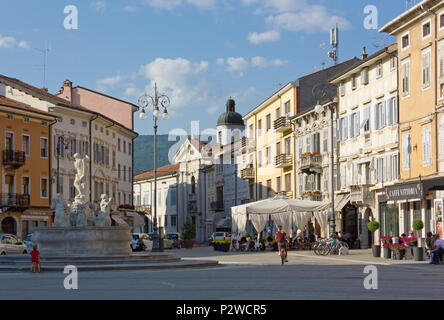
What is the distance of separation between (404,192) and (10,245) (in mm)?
19883

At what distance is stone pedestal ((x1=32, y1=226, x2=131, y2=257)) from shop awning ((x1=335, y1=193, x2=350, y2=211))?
66.3ft

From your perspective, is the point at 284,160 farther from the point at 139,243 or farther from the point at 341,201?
the point at 139,243

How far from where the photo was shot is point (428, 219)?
36.8 meters

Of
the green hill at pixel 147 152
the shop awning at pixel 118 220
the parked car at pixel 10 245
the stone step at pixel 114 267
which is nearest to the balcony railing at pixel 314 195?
the shop awning at pixel 118 220

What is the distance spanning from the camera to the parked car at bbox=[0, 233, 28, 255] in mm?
39656

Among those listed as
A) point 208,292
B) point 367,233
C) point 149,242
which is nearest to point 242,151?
point 149,242

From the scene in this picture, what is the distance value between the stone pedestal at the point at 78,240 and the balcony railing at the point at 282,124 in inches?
1205

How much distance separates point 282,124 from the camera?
6044cm

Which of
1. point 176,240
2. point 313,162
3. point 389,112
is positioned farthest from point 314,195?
point 176,240

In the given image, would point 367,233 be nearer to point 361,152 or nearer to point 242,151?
point 361,152

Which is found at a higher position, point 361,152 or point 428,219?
point 361,152

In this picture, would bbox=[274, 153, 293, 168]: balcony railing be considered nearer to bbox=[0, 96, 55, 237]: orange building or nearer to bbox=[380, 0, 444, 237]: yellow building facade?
bbox=[0, 96, 55, 237]: orange building

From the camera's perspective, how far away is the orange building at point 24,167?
53125 millimetres

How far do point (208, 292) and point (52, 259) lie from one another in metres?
13.0
